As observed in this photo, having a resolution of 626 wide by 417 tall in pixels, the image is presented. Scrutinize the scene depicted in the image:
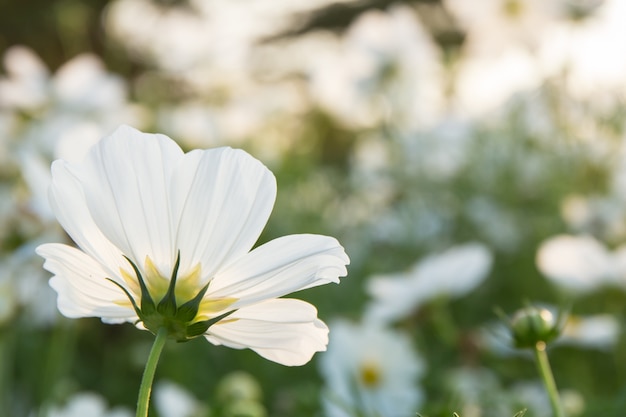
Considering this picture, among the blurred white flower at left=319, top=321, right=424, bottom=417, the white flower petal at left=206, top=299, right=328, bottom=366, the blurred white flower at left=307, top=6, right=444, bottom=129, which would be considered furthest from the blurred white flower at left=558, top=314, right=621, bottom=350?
the blurred white flower at left=307, top=6, right=444, bottom=129

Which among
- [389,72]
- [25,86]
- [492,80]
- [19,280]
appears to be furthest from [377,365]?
[492,80]

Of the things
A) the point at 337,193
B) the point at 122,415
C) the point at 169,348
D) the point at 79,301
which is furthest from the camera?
the point at 337,193

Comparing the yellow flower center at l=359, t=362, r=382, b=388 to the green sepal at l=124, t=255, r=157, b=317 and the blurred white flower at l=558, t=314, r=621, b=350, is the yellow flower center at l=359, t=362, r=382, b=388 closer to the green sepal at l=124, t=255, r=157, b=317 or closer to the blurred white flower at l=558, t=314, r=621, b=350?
the blurred white flower at l=558, t=314, r=621, b=350

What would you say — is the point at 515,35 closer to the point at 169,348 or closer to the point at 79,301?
the point at 169,348

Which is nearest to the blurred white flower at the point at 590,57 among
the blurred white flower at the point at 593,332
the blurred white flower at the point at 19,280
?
the blurred white flower at the point at 593,332

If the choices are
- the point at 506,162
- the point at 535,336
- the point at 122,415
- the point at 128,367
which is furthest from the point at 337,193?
the point at 535,336

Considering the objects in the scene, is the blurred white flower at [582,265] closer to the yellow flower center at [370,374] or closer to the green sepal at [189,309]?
the yellow flower center at [370,374]
